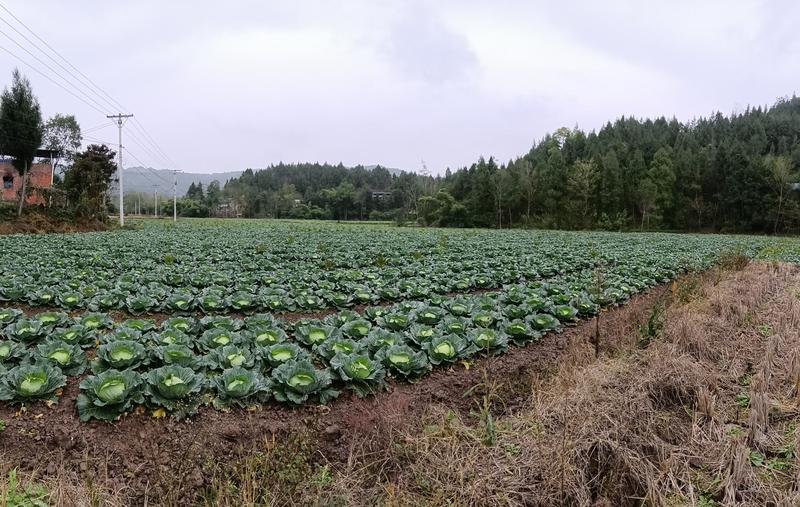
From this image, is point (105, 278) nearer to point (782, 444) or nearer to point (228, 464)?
point (228, 464)

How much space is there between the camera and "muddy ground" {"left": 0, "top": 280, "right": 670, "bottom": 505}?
2.96 metres

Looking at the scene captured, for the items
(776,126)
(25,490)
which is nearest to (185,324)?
(25,490)

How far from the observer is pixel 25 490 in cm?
274

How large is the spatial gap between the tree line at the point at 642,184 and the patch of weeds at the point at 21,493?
56.2 m

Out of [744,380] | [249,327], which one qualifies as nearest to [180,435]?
[249,327]

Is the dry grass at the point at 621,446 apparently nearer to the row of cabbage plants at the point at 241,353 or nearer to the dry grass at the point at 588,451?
the dry grass at the point at 588,451

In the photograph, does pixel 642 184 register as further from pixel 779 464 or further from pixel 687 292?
pixel 779 464

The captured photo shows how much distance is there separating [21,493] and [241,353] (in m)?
1.93

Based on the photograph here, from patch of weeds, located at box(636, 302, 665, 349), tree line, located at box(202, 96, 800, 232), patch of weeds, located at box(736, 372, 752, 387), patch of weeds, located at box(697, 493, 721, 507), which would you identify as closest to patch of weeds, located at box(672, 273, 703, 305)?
patch of weeds, located at box(636, 302, 665, 349)

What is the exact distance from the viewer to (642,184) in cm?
5131

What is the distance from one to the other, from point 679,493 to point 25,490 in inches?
156

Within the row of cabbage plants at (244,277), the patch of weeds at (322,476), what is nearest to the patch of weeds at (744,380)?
the patch of weeds at (322,476)

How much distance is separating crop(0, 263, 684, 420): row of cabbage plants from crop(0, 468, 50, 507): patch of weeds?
2.26ft

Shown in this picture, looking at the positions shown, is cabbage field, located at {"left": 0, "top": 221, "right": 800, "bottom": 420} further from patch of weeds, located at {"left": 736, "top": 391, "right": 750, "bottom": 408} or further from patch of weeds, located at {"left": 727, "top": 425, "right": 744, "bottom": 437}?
patch of weeds, located at {"left": 727, "top": 425, "right": 744, "bottom": 437}
